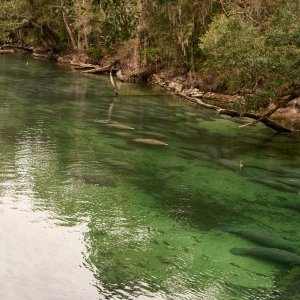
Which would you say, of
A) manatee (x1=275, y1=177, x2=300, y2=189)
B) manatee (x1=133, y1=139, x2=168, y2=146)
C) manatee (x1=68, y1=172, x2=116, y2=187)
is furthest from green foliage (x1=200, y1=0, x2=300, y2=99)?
manatee (x1=68, y1=172, x2=116, y2=187)

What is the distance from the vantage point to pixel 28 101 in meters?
27.3

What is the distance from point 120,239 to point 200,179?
5.37m

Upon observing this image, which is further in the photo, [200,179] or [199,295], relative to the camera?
[200,179]

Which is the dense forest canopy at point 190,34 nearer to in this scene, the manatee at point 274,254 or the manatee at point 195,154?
the manatee at point 195,154

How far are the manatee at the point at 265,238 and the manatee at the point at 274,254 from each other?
1.22 feet

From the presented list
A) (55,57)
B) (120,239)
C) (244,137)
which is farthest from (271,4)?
(55,57)

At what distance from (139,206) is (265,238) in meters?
3.34

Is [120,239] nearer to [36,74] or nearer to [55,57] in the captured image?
[36,74]

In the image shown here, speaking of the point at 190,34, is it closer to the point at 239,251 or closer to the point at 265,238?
the point at 265,238

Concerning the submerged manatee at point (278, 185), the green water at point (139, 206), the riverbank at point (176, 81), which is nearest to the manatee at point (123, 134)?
the green water at point (139, 206)

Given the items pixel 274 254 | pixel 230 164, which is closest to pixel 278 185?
pixel 230 164

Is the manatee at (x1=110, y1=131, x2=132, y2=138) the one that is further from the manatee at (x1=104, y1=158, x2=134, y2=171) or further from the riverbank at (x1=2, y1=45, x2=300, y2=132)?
the riverbank at (x1=2, y1=45, x2=300, y2=132)

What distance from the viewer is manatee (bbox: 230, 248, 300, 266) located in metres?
9.96

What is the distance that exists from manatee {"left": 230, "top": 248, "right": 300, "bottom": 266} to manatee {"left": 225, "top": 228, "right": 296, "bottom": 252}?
372 millimetres
